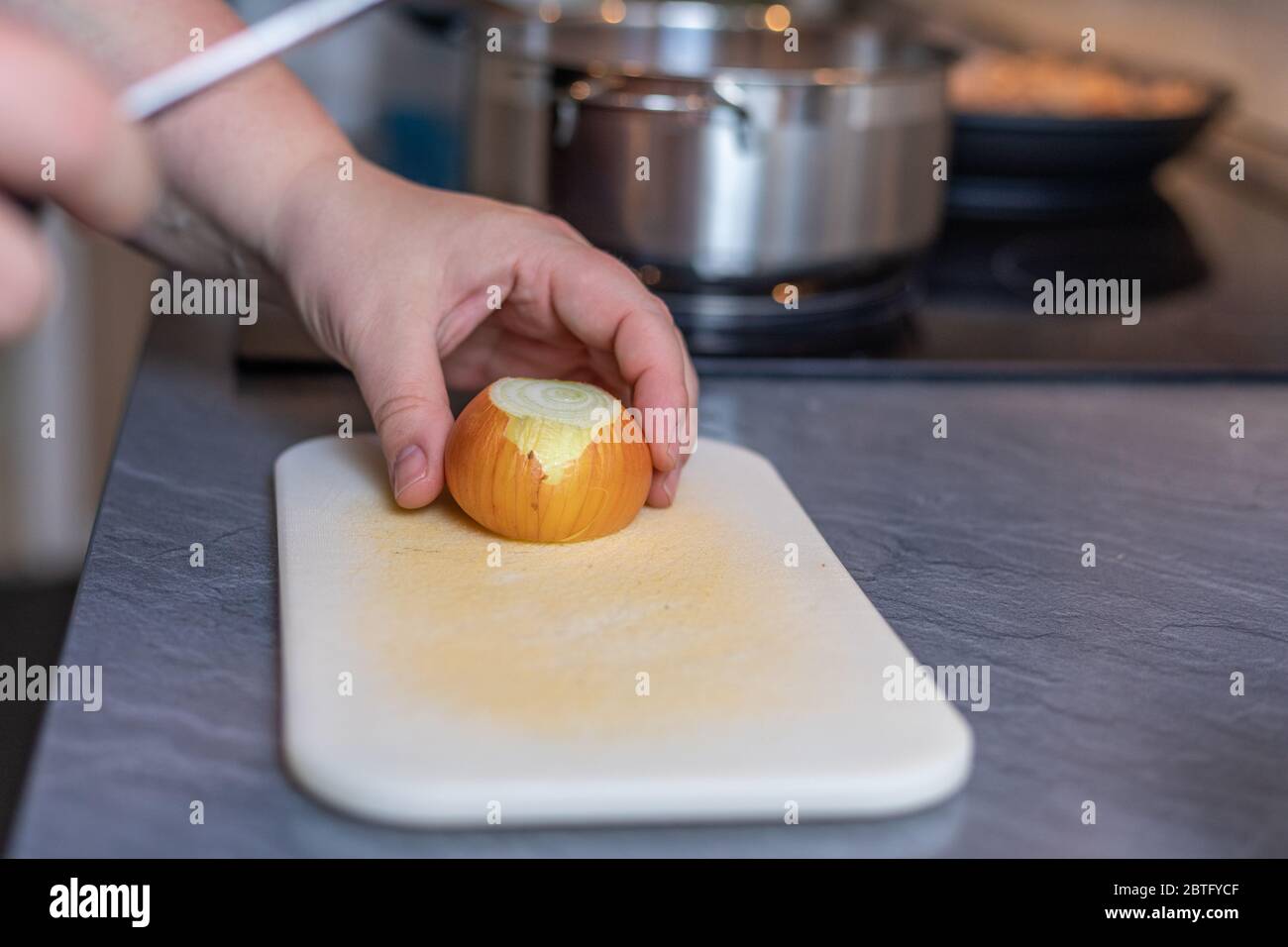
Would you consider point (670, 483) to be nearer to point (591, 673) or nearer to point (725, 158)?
point (591, 673)

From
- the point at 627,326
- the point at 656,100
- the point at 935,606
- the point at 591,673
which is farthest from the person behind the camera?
the point at 656,100

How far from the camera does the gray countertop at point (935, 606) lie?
0.53 m

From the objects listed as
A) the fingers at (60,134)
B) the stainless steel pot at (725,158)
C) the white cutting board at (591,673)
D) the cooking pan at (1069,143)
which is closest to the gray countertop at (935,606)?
the white cutting board at (591,673)

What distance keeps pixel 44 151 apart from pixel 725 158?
71 cm

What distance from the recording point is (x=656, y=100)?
1.06m

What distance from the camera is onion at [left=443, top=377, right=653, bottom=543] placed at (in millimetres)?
738

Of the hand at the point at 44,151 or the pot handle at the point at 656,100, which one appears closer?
the hand at the point at 44,151

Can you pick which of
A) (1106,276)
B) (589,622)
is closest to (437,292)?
(589,622)

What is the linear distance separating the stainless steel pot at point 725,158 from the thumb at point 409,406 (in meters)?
0.32

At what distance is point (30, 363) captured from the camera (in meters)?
2.24

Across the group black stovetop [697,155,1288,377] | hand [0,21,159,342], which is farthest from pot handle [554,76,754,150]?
hand [0,21,159,342]

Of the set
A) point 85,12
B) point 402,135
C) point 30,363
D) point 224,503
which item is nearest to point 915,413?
point 224,503

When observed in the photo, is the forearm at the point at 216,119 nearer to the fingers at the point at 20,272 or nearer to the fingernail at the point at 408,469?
the fingernail at the point at 408,469

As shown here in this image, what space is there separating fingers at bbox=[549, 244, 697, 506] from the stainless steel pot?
0.24 meters
